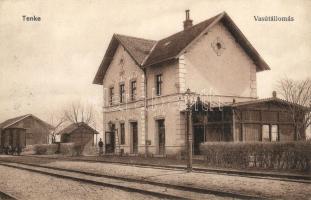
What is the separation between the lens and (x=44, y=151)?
138ft

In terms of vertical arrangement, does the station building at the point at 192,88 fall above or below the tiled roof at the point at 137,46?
below

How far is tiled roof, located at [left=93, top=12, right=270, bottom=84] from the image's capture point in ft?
81.3

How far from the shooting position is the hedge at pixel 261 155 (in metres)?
14.7

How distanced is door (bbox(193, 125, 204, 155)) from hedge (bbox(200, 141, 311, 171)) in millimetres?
5127

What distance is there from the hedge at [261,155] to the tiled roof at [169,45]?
23.3 feet

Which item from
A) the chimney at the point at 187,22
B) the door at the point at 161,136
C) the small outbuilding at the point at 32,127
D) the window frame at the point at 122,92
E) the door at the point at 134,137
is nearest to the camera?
the door at the point at 161,136

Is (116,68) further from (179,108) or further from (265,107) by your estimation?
(265,107)

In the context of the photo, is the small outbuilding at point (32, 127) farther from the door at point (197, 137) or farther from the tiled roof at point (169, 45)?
the door at point (197, 137)

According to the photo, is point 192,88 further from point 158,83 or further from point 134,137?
point 134,137

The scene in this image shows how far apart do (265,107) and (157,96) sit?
7350mm

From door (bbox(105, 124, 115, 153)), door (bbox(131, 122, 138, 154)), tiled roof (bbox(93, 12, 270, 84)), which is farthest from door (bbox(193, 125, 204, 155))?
door (bbox(105, 124, 115, 153))

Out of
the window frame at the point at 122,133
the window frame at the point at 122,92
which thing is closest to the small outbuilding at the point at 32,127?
Answer: the window frame at the point at 122,133

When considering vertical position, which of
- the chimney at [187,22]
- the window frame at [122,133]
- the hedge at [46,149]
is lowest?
the hedge at [46,149]

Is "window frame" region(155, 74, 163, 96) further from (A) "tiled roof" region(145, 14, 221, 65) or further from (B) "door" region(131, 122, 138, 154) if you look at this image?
(B) "door" region(131, 122, 138, 154)
